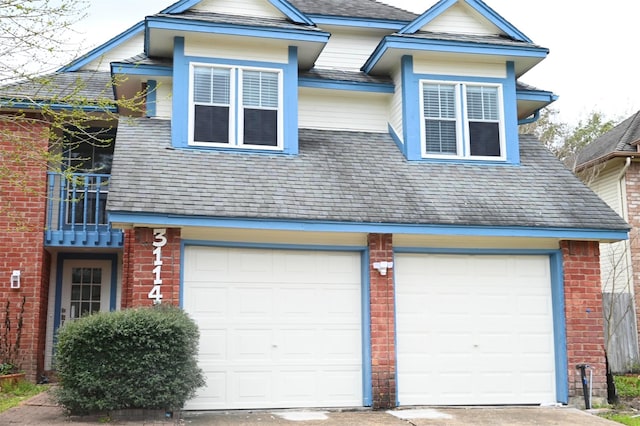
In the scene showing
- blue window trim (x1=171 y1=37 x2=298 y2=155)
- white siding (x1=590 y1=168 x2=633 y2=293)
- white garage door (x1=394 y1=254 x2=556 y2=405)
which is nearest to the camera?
white garage door (x1=394 y1=254 x2=556 y2=405)

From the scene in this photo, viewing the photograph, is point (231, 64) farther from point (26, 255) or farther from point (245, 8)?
point (26, 255)

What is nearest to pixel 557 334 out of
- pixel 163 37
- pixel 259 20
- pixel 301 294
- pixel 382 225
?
pixel 382 225

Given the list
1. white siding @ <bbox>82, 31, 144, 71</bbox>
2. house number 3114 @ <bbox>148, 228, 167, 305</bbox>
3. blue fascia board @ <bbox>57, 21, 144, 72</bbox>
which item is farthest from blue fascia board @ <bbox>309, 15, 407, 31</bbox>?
house number 3114 @ <bbox>148, 228, 167, 305</bbox>

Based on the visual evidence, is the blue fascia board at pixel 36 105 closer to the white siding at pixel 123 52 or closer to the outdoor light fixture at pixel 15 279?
the white siding at pixel 123 52

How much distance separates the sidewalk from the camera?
902 cm

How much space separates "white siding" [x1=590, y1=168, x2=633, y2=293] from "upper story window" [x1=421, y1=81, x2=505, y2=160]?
220 inches

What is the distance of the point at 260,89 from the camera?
12523mm

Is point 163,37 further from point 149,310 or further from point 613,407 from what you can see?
point 613,407

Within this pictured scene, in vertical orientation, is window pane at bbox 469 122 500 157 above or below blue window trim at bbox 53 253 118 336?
above

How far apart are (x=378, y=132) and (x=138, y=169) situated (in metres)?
4.79

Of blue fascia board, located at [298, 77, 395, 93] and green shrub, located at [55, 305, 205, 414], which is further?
blue fascia board, located at [298, 77, 395, 93]

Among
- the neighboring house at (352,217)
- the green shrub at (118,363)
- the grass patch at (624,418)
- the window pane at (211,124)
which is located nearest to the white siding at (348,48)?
the neighboring house at (352,217)

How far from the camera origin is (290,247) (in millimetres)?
11062

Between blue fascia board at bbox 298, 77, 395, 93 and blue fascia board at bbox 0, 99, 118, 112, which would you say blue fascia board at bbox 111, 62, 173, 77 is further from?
blue fascia board at bbox 298, 77, 395, 93
